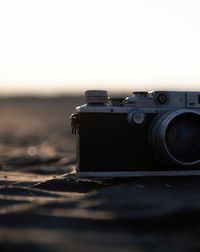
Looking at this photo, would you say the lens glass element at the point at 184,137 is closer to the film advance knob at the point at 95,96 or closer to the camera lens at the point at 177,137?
the camera lens at the point at 177,137

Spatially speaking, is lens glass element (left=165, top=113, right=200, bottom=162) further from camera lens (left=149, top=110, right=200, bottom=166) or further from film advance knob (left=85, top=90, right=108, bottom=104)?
film advance knob (left=85, top=90, right=108, bottom=104)

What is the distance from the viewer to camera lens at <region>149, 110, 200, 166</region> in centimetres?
596

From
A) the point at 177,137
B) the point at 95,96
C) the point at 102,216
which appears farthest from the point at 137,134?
the point at 102,216

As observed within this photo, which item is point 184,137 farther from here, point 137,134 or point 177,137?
point 137,134

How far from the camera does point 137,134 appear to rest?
247 inches

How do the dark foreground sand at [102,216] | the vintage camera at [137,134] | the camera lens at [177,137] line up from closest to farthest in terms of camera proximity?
the dark foreground sand at [102,216], the camera lens at [177,137], the vintage camera at [137,134]

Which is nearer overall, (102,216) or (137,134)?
(102,216)

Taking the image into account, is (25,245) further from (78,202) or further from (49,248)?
(78,202)

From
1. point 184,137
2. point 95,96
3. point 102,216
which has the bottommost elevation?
point 102,216

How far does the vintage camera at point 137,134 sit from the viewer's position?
6102mm

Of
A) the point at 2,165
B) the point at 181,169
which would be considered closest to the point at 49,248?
the point at 181,169

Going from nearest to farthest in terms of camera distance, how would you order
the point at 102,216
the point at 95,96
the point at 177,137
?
the point at 102,216 → the point at 177,137 → the point at 95,96

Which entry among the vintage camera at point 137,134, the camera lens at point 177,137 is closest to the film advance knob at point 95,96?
the vintage camera at point 137,134

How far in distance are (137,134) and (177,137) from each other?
0.41 m
